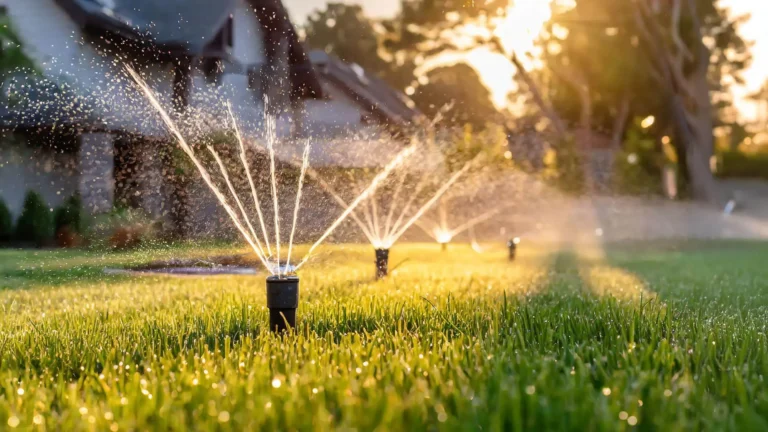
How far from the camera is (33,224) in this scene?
13.8m

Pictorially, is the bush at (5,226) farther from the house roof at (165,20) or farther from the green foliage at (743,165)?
the green foliage at (743,165)

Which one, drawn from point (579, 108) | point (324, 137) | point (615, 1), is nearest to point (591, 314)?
point (324, 137)

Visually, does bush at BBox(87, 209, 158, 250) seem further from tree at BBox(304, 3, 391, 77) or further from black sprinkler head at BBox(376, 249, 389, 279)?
tree at BBox(304, 3, 391, 77)

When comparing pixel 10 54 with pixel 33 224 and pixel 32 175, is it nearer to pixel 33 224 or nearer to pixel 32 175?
pixel 32 175

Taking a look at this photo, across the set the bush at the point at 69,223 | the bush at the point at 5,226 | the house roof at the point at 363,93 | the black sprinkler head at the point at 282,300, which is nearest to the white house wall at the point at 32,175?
the bush at the point at 69,223

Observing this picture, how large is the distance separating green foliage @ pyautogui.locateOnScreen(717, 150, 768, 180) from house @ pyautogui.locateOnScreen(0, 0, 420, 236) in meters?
29.8

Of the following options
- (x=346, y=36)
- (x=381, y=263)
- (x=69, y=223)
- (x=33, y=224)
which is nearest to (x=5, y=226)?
→ (x=33, y=224)

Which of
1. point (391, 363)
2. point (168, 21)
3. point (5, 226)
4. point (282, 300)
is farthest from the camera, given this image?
point (168, 21)

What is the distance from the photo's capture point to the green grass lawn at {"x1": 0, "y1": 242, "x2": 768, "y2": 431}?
7.33 feet

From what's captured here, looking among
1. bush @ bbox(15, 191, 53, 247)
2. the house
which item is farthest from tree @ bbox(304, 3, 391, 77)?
bush @ bbox(15, 191, 53, 247)

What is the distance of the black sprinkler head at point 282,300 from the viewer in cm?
354

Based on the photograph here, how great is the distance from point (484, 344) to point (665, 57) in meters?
26.7

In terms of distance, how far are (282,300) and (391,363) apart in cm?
92

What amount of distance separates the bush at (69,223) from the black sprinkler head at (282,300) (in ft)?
37.2
